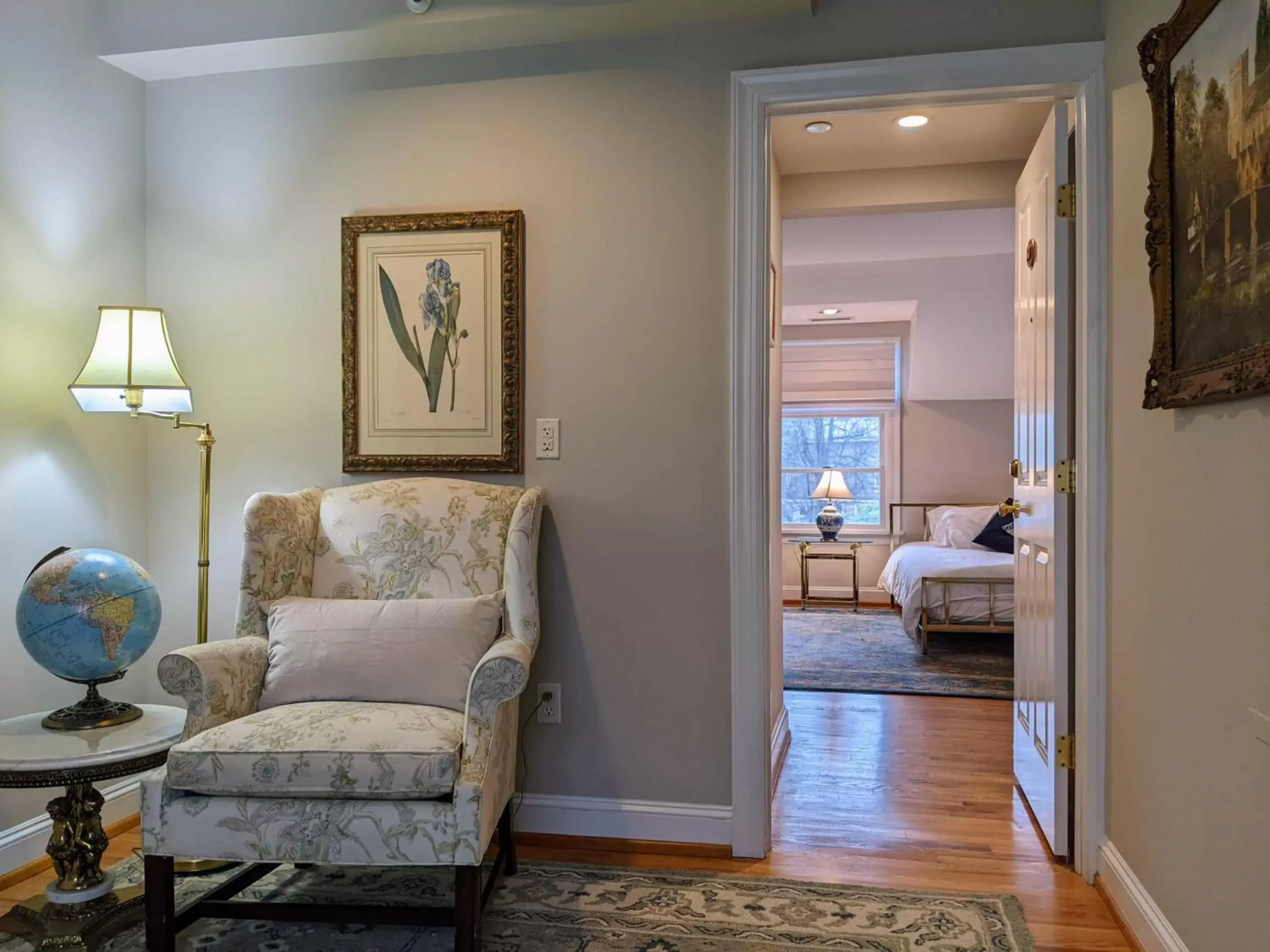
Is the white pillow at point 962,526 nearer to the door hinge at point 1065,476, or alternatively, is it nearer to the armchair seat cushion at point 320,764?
the door hinge at point 1065,476

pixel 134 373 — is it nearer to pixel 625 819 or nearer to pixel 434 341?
pixel 434 341

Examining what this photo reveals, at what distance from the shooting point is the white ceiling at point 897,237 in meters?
4.95

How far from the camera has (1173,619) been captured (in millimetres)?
1832

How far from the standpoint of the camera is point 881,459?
24.6 ft

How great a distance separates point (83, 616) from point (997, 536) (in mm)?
5509

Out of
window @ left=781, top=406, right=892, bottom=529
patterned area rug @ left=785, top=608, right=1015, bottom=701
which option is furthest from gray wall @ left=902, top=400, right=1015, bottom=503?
patterned area rug @ left=785, top=608, right=1015, bottom=701

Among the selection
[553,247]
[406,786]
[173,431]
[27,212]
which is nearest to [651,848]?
[406,786]

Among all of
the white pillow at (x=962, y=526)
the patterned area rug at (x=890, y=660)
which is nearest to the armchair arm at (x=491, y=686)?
the patterned area rug at (x=890, y=660)

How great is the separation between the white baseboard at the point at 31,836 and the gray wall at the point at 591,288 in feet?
2.55

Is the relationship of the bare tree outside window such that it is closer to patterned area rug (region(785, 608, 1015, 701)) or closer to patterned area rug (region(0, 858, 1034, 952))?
patterned area rug (region(785, 608, 1015, 701))

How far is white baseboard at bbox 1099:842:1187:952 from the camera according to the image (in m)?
1.82

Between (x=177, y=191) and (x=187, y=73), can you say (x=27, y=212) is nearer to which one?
(x=177, y=191)

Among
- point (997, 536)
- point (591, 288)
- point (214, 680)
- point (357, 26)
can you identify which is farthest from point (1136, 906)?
point (997, 536)

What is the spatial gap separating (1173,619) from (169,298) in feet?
9.47
